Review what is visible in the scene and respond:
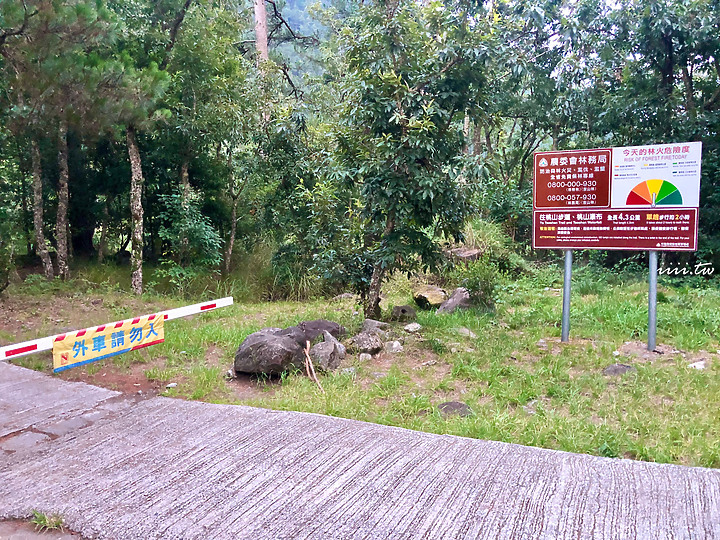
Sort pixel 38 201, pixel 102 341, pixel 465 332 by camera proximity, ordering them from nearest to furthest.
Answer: pixel 102 341 < pixel 465 332 < pixel 38 201

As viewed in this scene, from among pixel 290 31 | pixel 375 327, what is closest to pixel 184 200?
pixel 375 327

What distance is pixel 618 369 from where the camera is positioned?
205 inches

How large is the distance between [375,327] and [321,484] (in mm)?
3491

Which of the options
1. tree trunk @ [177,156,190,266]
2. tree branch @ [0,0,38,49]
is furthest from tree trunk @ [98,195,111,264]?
tree branch @ [0,0,38,49]

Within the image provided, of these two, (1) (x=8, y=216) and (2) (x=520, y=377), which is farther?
(1) (x=8, y=216)

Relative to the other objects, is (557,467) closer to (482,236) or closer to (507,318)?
(507,318)

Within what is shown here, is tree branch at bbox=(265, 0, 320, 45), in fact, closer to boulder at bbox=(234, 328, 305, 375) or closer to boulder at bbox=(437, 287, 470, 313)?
boulder at bbox=(437, 287, 470, 313)

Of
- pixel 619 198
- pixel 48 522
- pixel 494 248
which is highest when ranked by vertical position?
pixel 619 198

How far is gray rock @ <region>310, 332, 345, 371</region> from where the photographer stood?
544cm

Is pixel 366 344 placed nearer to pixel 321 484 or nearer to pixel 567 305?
pixel 567 305

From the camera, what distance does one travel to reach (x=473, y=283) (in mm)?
8477

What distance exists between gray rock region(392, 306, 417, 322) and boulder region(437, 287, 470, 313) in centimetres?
96

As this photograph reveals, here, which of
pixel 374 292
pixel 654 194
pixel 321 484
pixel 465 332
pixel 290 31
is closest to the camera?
pixel 321 484

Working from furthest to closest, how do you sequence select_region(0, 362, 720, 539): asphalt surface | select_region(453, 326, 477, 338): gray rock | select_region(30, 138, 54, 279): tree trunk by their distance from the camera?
select_region(30, 138, 54, 279): tree trunk → select_region(453, 326, 477, 338): gray rock → select_region(0, 362, 720, 539): asphalt surface
